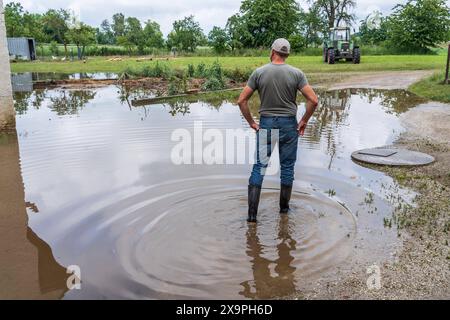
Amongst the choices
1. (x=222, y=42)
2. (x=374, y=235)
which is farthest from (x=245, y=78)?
(x=222, y=42)

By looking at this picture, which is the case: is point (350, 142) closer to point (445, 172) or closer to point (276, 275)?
point (445, 172)

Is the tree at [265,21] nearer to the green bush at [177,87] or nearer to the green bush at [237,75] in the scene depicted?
the green bush at [237,75]

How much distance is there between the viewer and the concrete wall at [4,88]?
1012 cm

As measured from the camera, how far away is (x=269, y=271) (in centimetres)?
→ 421

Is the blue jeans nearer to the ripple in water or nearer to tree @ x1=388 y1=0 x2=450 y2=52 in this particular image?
the ripple in water

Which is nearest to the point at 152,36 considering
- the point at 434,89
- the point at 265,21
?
the point at 265,21

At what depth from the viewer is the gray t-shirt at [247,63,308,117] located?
16.7 feet

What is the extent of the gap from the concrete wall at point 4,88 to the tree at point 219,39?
142 feet

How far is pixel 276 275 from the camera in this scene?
414 centimetres

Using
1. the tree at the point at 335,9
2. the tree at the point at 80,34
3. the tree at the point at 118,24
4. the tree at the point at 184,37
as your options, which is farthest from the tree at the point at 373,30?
the tree at the point at 118,24

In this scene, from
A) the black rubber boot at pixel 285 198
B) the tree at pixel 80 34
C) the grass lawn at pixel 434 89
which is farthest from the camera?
the tree at pixel 80 34

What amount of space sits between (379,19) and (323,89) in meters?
50.0

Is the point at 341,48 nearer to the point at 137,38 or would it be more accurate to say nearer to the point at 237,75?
the point at 237,75

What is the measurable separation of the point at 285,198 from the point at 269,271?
1.48m
